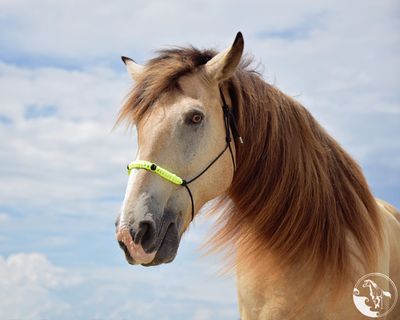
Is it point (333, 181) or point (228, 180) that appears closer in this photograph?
point (228, 180)

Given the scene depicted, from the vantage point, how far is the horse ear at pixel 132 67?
17.5 ft

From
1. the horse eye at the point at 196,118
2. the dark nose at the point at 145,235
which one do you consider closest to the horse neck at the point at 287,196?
the horse eye at the point at 196,118

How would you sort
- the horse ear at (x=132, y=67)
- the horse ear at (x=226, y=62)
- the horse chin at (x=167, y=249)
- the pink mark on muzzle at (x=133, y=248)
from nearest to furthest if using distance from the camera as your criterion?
the pink mark on muzzle at (x=133, y=248) < the horse chin at (x=167, y=249) < the horse ear at (x=226, y=62) < the horse ear at (x=132, y=67)

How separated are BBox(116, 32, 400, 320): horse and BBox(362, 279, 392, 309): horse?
112 millimetres

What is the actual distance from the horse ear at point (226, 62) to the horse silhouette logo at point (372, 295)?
6.79 feet

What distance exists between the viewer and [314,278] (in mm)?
4789

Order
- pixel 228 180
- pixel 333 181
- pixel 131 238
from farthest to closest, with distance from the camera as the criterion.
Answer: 1. pixel 333 181
2. pixel 228 180
3. pixel 131 238

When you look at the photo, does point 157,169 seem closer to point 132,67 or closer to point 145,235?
point 145,235

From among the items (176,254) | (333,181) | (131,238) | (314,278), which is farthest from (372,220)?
(131,238)

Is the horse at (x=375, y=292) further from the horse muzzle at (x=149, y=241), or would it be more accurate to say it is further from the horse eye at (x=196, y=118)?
the horse eye at (x=196, y=118)

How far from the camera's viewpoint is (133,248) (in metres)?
4.06

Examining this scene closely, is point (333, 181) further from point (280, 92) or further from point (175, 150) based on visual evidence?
point (175, 150)

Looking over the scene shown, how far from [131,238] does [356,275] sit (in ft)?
6.65

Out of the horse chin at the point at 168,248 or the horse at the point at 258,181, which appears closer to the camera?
the horse chin at the point at 168,248
